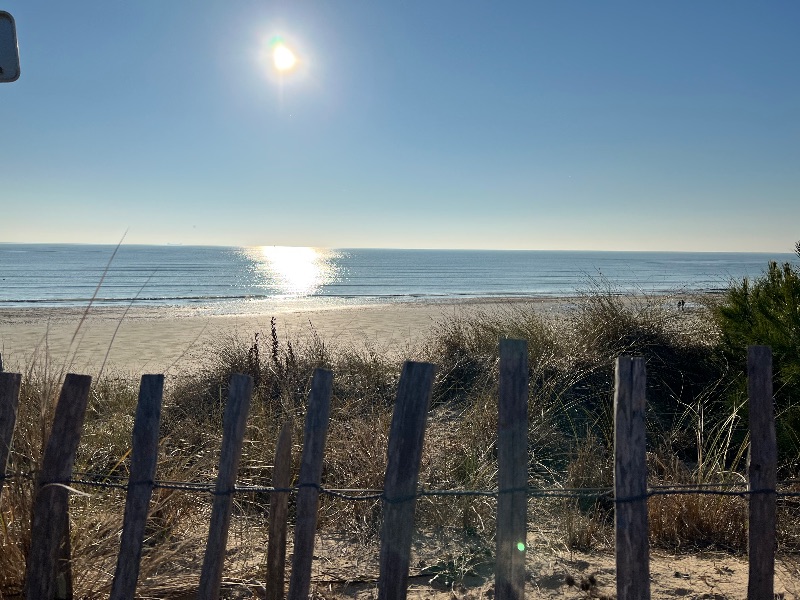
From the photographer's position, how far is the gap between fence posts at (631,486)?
2.14 meters

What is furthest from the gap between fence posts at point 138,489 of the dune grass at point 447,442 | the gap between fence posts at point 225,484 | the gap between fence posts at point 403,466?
the gap between fence posts at point 403,466

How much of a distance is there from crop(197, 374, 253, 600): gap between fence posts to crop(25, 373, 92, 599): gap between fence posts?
1.88 ft

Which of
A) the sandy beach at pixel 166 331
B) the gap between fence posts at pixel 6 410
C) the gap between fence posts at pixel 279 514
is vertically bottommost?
the sandy beach at pixel 166 331

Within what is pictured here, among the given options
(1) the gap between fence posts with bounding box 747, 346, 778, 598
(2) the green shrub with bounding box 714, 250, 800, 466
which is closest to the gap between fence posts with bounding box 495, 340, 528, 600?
(1) the gap between fence posts with bounding box 747, 346, 778, 598

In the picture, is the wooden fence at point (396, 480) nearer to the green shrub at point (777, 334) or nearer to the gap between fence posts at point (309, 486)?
the gap between fence posts at point (309, 486)

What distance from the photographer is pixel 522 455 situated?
2.15m

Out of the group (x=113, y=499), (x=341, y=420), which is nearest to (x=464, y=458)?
(x=341, y=420)

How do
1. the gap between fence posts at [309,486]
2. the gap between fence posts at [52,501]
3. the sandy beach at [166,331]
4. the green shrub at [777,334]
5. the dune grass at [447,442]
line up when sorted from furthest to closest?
the sandy beach at [166,331], the green shrub at [777,334], the dune grass at [447,442], the gap between fence posts at [52,501], the gap between fence posts at [309,486]

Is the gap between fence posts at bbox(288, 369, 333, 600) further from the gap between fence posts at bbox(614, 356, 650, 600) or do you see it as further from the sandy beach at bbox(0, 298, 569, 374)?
the sandy beach at bbox(0, 298, 569, 374)

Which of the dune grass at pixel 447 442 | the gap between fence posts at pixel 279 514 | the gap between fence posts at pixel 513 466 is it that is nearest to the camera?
the gap between fence posts at pixel 513 466

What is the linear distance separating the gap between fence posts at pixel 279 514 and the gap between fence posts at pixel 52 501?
763 millimetres

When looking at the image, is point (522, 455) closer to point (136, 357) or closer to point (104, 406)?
point (104, 406)

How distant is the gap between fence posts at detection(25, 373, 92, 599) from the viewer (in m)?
2.38

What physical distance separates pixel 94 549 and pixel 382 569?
146 centimetres
